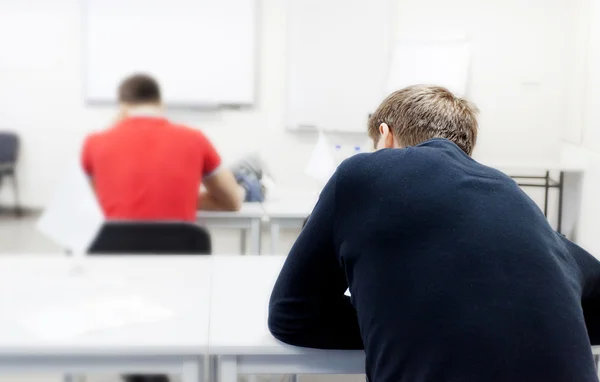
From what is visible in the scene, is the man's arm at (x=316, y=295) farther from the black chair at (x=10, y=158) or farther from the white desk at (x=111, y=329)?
the black chair at (x=10, y=158)

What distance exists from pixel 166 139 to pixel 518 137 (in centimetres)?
242

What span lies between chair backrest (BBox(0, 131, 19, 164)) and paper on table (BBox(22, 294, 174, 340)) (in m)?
2.19

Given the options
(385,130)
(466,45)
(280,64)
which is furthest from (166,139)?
(466,45)

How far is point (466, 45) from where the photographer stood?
11.0ft

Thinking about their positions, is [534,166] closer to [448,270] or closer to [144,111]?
[144,111]

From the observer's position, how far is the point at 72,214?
47.9 inches

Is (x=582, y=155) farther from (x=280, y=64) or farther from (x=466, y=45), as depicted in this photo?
(x=280, y=64)

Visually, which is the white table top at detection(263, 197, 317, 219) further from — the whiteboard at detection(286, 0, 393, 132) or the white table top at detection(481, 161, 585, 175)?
the whiteboard at detection(286, 0, 393, 132)

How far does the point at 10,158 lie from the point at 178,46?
97cm

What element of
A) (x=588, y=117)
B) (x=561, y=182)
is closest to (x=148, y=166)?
(x=588, y=117)

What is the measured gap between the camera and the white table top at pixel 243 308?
3.04ft

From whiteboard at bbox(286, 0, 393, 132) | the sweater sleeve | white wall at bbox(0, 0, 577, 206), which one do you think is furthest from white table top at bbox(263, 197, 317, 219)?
whiteboard at bbox(286, 0, 393, 132)

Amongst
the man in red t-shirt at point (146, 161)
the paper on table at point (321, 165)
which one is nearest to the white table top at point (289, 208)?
the paper on table at point (321, 165)

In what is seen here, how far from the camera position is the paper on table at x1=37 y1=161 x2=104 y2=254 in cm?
121
